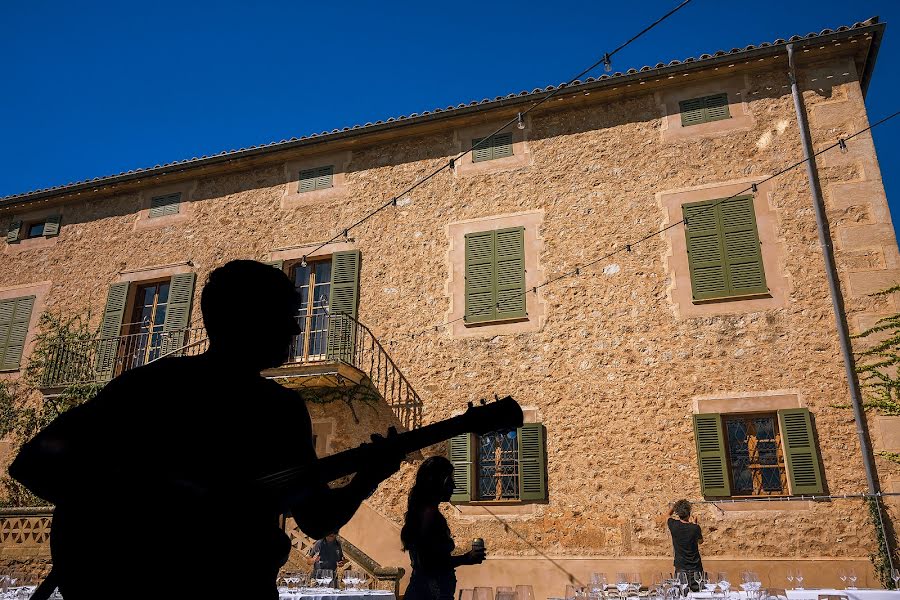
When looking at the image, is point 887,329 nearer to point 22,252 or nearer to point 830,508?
point 830,508

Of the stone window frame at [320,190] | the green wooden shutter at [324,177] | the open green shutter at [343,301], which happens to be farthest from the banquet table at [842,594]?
the green wooden shutter at [324,177]

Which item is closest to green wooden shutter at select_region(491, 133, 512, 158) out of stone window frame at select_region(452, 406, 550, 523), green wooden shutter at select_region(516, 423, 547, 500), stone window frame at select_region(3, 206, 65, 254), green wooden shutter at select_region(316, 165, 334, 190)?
green wooden shutter at select_region(316, 165, 334, 190)

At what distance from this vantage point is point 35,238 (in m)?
16.3

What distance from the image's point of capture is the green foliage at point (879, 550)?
909cm

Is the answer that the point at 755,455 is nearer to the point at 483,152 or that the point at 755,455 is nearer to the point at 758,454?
the point at 758,454

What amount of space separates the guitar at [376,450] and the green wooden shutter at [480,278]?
1067cm

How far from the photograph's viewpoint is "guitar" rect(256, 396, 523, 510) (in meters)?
1.27

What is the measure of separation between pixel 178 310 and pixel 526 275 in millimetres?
6879

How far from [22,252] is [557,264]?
12118 millimetres

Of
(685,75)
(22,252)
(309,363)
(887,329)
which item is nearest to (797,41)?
(685,75)

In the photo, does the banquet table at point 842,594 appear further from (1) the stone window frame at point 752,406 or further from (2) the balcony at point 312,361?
(2) the balcony at point 312,361

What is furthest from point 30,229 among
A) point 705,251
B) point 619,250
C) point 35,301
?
point 705,251

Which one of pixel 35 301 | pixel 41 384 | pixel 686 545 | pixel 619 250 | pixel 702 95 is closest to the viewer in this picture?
pixel 686 545

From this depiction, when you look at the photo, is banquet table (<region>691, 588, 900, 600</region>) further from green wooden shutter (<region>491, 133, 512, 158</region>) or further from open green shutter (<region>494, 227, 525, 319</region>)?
green wooden shutter (<region>491, 133, 512, 158</region>)
